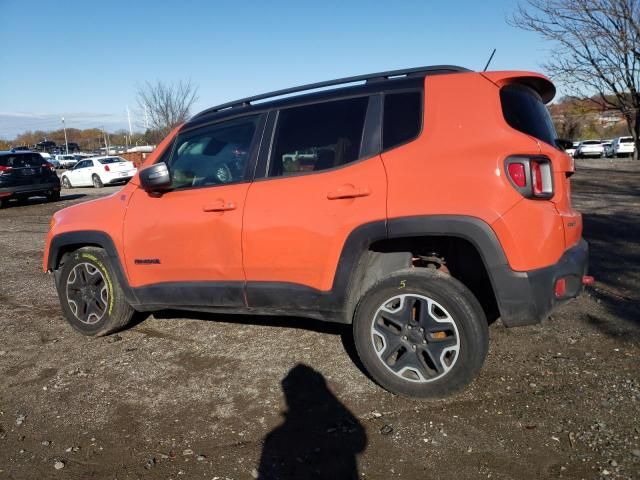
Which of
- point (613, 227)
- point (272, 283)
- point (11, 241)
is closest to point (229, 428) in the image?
point (272, 283)

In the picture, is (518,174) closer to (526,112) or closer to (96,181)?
(526,112)

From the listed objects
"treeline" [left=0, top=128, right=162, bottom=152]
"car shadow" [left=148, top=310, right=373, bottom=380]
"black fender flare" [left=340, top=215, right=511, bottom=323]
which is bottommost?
"car shadow" [left=148, top=310, right=373, bottom=380]

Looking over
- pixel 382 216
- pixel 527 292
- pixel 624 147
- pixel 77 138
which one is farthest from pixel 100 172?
pixel 77 138

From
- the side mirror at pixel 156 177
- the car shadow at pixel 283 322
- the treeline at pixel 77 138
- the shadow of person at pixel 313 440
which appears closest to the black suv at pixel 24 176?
the car shadow at pixel 283 322

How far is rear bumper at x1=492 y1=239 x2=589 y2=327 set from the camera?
2.83 meters

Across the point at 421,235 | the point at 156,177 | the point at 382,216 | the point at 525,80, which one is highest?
the point at 525,80

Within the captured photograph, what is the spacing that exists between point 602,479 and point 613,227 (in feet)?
23.0

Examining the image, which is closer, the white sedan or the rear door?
the rear door

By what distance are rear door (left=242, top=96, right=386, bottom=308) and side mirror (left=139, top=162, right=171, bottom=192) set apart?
0.71 m

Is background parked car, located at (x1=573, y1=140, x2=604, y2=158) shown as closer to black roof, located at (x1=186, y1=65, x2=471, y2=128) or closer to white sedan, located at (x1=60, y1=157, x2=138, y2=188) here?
white sedan, located at (x1=60, y1=157, x2=138, y2=188)

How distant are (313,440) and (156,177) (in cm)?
215

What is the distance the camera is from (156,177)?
12.3ft

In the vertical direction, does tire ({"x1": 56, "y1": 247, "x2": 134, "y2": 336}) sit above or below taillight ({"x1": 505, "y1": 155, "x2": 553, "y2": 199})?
below

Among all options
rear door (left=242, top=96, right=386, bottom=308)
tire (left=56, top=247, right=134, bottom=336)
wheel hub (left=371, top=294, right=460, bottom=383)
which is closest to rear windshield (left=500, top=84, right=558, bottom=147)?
→ rear door (left=242, top=96, right=386, bottom=308)
